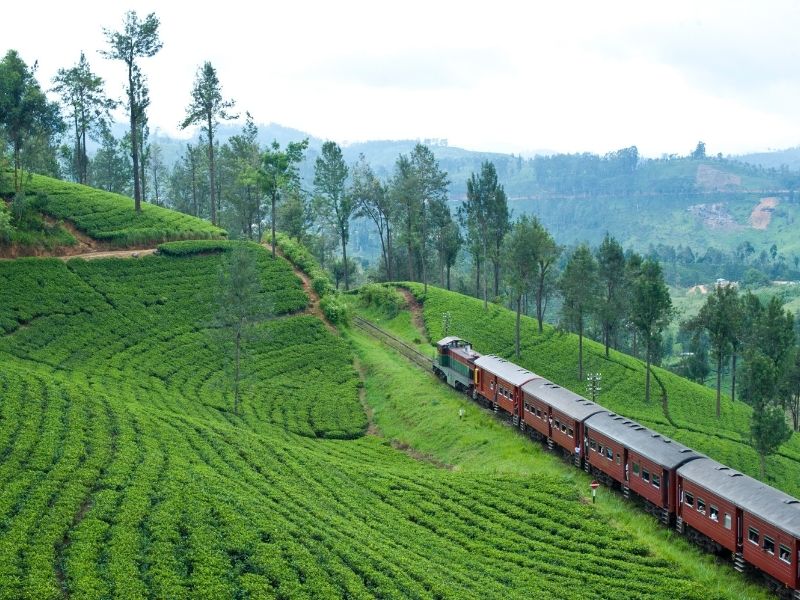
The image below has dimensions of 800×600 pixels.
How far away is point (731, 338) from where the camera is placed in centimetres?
5975

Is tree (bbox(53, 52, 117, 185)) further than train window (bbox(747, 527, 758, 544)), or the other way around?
tree (bbox(53, 52, 117, 185))

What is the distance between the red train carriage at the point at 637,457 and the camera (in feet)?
98.3

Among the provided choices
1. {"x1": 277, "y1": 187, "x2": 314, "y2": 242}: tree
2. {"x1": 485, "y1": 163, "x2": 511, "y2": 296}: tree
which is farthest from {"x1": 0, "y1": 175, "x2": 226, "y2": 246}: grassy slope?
{"x1": 485, "y1": 163, "x2": 511, "y2": 296}: tree

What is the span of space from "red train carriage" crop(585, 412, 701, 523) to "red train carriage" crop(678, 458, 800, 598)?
76 cm

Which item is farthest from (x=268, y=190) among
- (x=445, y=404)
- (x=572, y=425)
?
(x=572, y=425)

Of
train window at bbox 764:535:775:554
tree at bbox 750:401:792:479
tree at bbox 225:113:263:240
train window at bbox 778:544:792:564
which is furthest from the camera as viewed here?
tree at bbox 225:113:263:240

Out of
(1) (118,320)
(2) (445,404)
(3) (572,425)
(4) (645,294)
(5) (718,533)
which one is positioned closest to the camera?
(5) (718,533)

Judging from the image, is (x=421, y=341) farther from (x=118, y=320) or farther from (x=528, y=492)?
(x=528, y=492)

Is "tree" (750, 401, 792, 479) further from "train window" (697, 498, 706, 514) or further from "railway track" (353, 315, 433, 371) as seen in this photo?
"railway track" (353, 315, 433, 371)

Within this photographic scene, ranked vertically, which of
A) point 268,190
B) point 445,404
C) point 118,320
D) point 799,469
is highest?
point 268,190

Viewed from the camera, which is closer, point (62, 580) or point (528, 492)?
point (62, 580)

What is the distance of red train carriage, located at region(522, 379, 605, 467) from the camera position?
1436 inches

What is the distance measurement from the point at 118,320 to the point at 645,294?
127 ft

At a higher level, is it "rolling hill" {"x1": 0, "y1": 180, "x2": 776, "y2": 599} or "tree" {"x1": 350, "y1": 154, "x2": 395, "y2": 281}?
"tree" {"x1": 350, "y1": 154, "x2": 395, "y2": 281}
